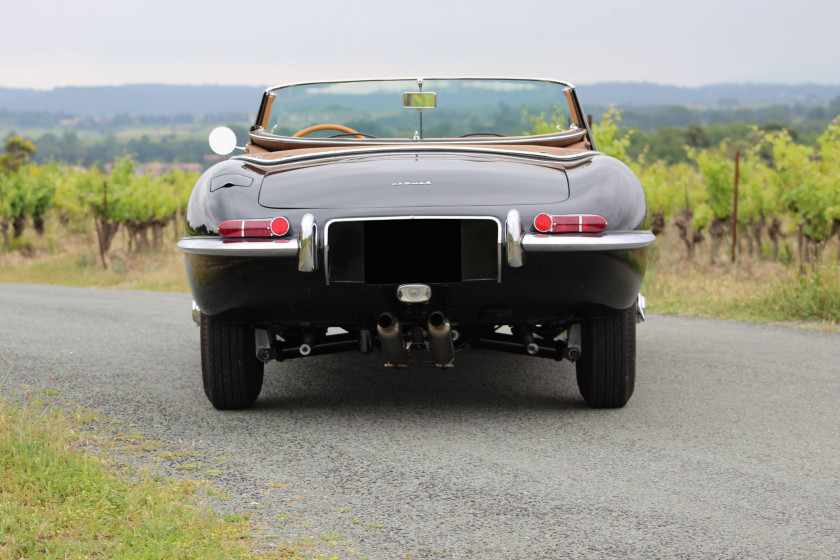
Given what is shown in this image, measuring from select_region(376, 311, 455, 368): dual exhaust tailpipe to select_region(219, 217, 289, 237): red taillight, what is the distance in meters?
0.61

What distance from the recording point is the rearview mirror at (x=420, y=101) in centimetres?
590

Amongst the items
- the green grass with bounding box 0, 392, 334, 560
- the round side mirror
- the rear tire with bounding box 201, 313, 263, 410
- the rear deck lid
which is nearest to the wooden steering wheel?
the round side mirror

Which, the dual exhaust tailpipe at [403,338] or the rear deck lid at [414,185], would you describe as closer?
the rear deck lid at [414,185]

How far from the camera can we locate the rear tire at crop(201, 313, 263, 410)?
4684 mm

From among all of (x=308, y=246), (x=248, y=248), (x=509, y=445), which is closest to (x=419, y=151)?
(x=308, y=246)

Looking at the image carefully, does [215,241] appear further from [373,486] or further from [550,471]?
[550,471]

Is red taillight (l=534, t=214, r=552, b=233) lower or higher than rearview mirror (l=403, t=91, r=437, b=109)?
lower

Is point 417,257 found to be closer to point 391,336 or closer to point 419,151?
point 391,336

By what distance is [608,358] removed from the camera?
4.73 meters

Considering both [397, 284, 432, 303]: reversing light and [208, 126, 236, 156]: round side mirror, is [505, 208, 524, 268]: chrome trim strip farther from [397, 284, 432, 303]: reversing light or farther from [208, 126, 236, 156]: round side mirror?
[208, 126, 236, 156]: round side mirror

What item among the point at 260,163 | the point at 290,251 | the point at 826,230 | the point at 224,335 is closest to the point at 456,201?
the point at 290,251

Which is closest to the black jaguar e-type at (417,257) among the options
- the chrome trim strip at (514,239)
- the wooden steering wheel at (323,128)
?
the chrome trim strip at (514,239)

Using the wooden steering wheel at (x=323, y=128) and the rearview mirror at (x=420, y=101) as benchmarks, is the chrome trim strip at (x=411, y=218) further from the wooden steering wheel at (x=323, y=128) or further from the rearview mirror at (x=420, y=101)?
the rearview mirror at (x=420, y=101)

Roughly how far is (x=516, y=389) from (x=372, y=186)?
185cm
